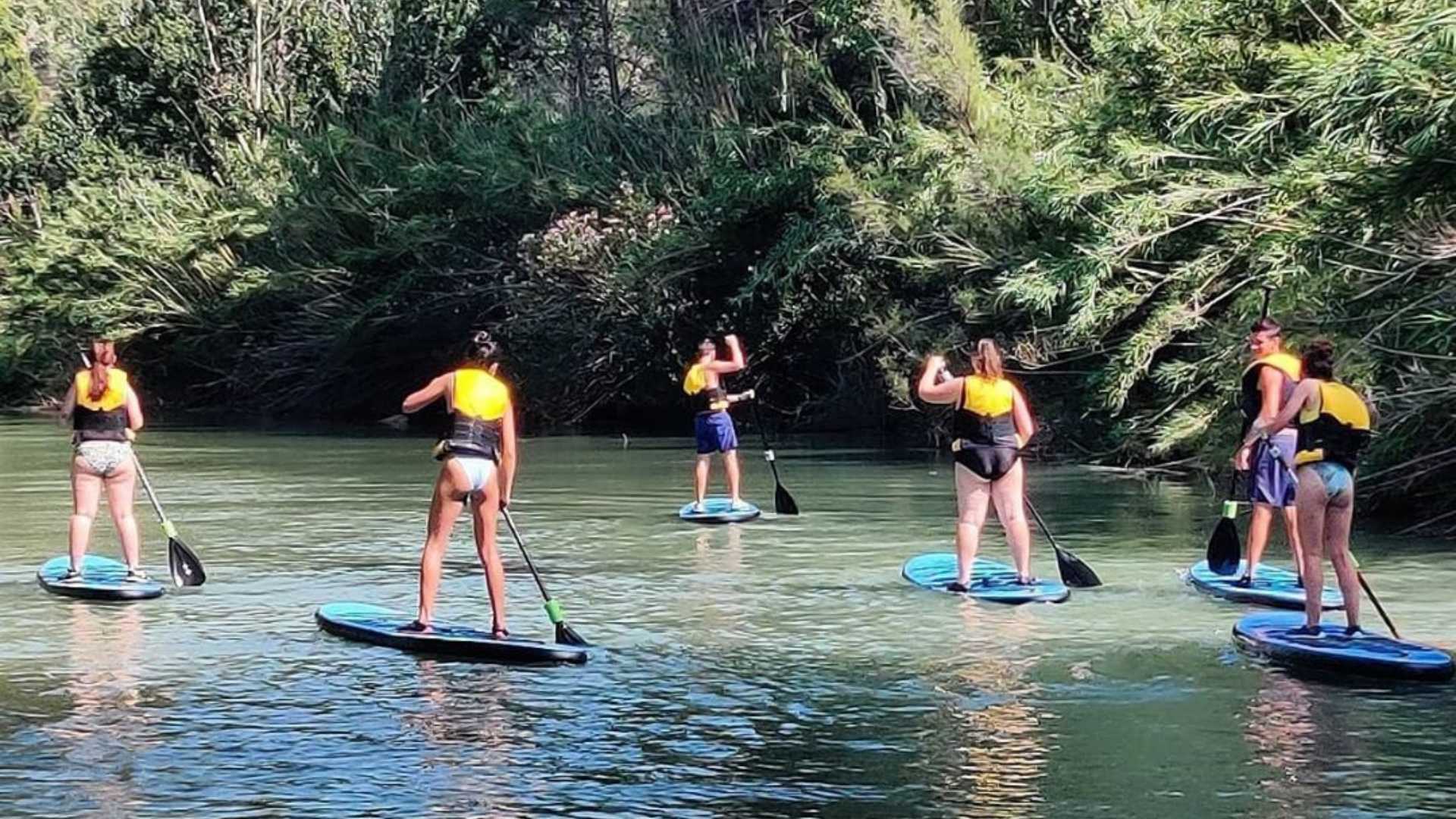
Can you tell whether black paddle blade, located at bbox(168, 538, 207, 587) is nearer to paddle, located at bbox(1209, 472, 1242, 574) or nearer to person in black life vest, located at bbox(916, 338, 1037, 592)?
person in black life vest, located at bbox(916, 338, 1037, 592)

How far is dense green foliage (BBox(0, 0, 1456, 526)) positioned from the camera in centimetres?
1599

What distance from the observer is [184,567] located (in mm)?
12617

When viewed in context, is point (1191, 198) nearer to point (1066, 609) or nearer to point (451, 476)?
point (1066, 609)

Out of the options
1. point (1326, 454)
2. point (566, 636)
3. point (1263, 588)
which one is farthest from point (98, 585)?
point (1326, 454)

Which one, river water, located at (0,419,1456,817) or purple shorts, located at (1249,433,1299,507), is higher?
purple shorts, located at (1249,433,1299,507)

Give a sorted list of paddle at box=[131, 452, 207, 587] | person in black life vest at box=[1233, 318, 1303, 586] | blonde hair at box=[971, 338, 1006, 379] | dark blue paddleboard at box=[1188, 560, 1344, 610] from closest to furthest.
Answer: person in black life vest at box=[1233, 318, 1303, 586]
dark blue paddleboard at box=[1188, 560, 1344, 610]
blonde hair at box=[971, 338, 1006, 379]
paddle at box=[131, 452, 207, 587]

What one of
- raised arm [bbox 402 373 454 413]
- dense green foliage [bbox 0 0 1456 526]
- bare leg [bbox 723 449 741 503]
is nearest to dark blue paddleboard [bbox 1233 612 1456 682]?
raised arm [bbox 402 373 454 413]

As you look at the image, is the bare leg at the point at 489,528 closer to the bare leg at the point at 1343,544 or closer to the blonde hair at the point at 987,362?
the blonde hair at the point at 987,362

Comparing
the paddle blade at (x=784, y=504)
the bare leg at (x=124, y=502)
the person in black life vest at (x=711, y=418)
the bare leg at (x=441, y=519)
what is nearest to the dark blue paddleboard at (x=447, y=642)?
the bare leg at (x=441, y=519)

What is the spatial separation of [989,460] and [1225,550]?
5.55 ft

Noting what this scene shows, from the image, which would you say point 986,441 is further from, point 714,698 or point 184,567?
point 184,567

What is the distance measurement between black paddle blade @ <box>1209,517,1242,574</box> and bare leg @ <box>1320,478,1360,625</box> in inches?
98.8

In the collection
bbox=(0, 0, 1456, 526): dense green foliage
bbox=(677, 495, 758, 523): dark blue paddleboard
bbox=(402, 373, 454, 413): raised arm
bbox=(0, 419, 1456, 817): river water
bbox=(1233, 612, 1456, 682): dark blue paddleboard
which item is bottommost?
bbox=(0, 419, 1456, 817): river water

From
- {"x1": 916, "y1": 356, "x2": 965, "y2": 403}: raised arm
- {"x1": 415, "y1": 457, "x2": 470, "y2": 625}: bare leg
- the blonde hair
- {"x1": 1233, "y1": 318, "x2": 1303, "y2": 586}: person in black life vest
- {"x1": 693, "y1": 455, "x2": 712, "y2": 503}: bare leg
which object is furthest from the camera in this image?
{"x1": 693, "y1": 455, "x2": 712, "y2": 503}: bare leg
